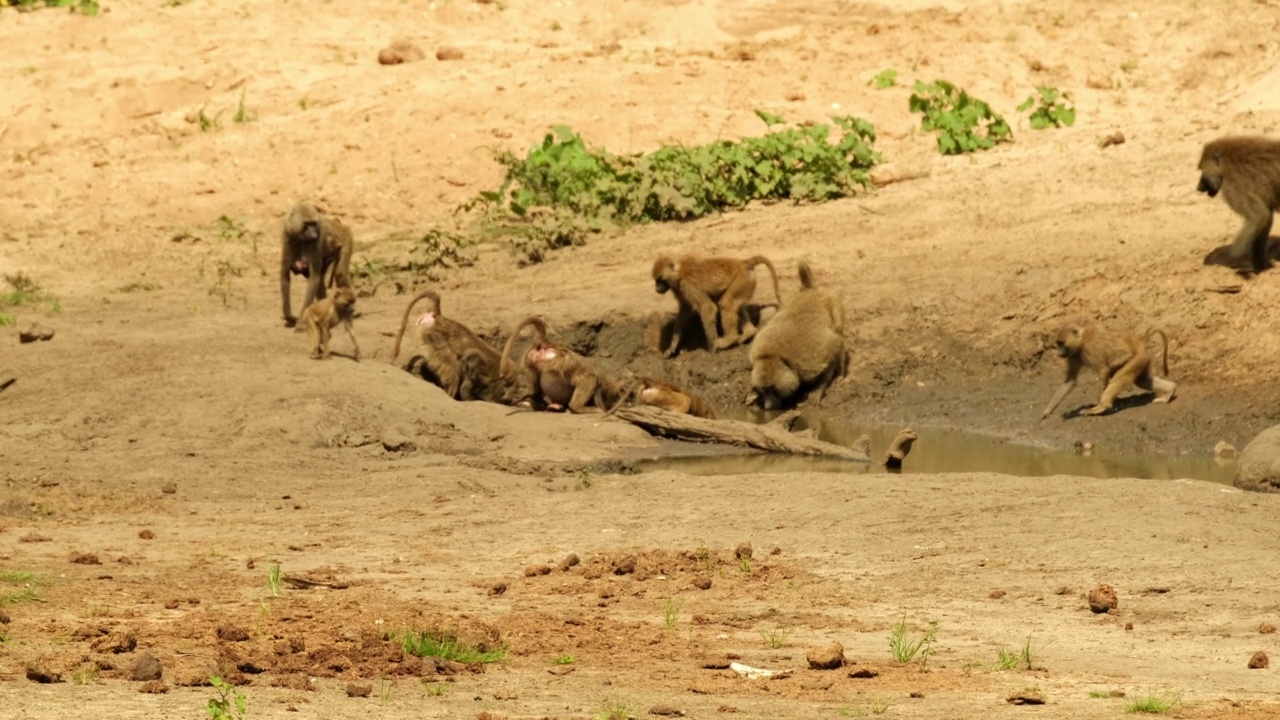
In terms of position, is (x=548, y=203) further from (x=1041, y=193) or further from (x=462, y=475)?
(x=462, y=475)

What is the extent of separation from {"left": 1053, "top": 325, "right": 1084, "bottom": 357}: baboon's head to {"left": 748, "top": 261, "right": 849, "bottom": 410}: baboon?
208 centimetres

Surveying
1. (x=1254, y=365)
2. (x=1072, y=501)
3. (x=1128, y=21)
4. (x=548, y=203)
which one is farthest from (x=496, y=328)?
(x=1128, y=21)

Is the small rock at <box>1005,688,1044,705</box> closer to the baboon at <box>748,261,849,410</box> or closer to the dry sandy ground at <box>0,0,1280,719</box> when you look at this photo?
the dry sandy ground at <box>0,0,1280,719</box>

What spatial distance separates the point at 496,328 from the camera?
17562 millimetres

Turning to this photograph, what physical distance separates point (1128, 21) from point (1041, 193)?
4851 millimetres

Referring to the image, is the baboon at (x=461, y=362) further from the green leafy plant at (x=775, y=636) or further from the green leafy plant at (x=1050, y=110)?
the green leafy plant at (x=1050, y=110)

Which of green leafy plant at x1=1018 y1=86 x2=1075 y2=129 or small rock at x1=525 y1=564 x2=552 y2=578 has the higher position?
green leafy plant at x1=1018 y1=86 x2=1075 y2=129

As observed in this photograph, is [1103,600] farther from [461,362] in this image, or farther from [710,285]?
[710,285]

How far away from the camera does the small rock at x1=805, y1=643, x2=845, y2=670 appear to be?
7812mm

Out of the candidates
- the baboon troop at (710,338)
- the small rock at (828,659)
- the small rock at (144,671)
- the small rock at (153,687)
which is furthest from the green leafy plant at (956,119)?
the small rock at (153,687)

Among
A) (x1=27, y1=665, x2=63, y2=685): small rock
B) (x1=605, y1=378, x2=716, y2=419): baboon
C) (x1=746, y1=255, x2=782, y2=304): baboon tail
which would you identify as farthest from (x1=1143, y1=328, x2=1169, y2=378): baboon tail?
(x1=27, y1=665, x2=63, y2=685): small rock

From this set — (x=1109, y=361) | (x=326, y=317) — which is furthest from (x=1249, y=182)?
(x=326, y=317)

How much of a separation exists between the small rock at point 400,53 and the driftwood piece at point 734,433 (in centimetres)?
965

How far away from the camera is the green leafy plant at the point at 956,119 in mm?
20922
